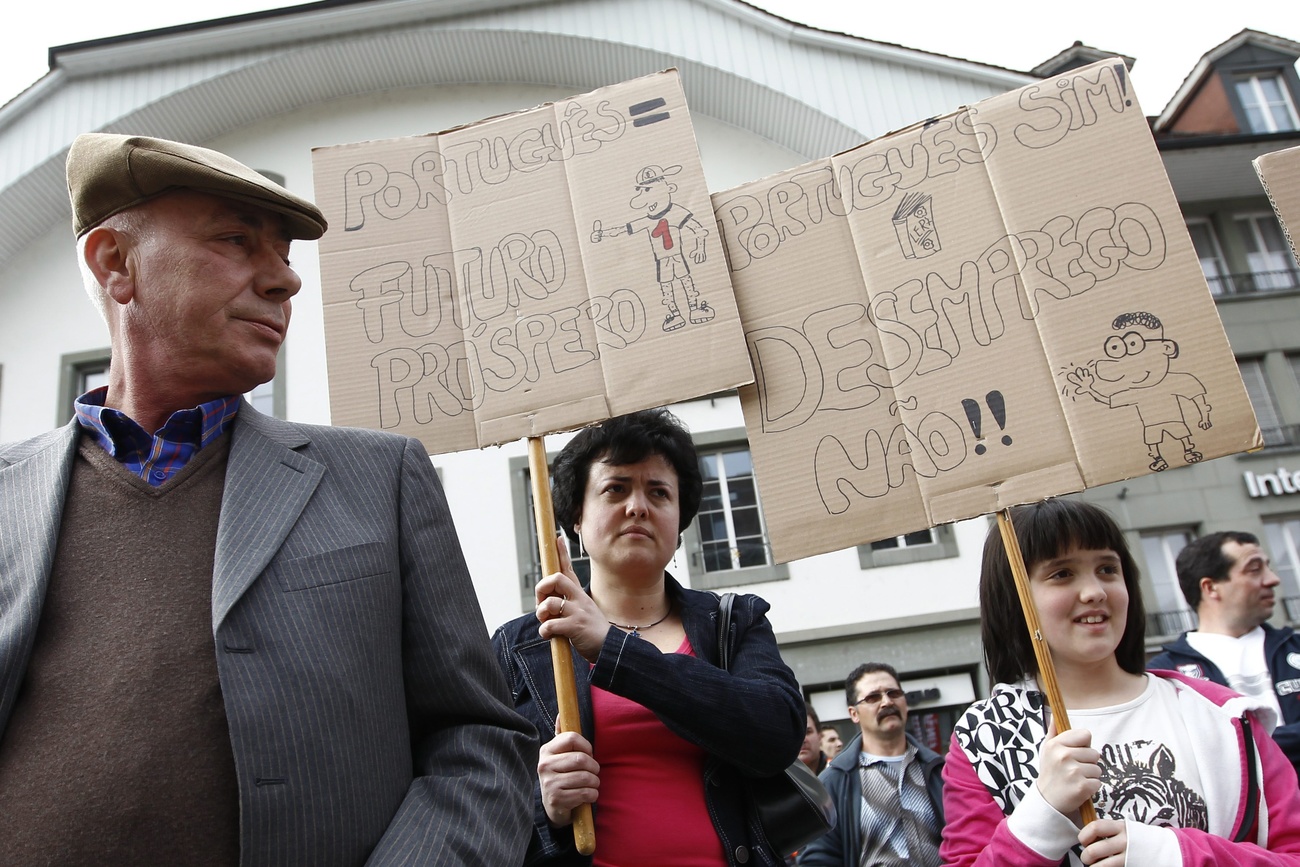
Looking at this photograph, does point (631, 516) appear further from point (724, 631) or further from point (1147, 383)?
point (1147, 383)

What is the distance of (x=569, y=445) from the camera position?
2.89 m

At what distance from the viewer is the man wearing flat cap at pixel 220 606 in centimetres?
144

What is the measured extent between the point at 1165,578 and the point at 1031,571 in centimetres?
1472

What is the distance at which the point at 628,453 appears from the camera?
2789mm

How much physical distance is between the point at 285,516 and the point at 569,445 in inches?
49.6

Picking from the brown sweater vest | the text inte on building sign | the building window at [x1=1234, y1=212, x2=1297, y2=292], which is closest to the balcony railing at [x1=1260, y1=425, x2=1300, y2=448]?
→ the text inte on building sign

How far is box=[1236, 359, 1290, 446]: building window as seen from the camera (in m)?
16.8

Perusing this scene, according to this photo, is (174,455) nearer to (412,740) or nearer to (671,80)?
(412,740)

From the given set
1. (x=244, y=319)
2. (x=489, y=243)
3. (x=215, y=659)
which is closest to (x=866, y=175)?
(x=489, y=243)

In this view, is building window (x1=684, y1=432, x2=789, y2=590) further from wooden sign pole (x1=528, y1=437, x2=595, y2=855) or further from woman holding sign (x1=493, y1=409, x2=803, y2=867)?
wooden sign pole (x1=528, y1=437, x2=595, y2=855)

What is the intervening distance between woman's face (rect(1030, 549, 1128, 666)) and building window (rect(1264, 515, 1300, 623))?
1545 cm

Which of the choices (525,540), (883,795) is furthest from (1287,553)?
(883,795)

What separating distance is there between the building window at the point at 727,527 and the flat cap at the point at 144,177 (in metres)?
11.7

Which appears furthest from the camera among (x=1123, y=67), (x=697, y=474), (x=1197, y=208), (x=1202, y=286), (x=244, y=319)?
(x=1197, y=208)
